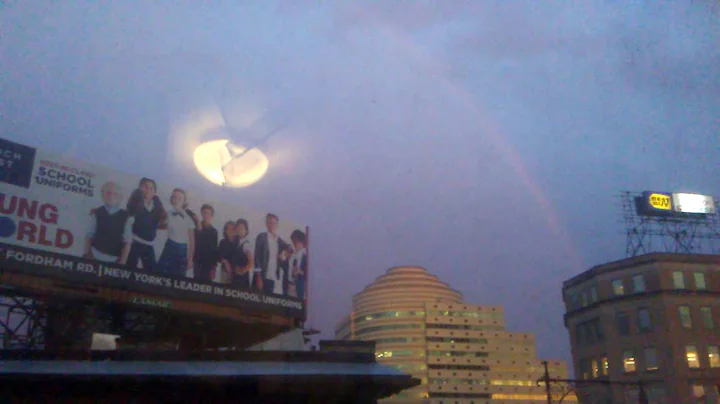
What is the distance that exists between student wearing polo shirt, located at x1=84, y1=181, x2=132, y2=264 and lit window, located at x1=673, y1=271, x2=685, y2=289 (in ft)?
149

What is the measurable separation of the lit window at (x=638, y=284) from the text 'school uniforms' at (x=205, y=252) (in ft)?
131

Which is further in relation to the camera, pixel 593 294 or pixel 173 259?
pixel 593 294

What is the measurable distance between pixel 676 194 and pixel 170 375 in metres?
52.0

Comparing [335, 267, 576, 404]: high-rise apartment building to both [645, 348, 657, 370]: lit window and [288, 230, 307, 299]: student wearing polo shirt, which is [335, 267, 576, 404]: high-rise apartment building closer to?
[645, 348, 657, 370]: lit window

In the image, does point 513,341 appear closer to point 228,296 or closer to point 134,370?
point 228,296

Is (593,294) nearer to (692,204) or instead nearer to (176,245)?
(692,204)

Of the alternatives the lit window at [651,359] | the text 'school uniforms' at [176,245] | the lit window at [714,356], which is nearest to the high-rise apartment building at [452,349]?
the lit window at [651,359]

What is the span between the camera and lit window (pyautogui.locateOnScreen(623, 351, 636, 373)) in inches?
2057

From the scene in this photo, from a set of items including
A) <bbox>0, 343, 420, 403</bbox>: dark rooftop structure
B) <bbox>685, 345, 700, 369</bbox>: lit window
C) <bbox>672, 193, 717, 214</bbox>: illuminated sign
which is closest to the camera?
<bbox>0, 343, 420, 403</bbox>: dark rooftop structure

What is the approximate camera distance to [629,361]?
52.6 metres

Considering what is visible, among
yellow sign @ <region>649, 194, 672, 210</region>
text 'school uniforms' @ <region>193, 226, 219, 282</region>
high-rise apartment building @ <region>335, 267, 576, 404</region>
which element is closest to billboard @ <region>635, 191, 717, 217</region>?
yellow sign @ <region>649, 194, 672, 210</region>

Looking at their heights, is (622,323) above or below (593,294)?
below

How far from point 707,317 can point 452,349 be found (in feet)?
328

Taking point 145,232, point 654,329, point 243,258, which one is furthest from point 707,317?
point 145,232
